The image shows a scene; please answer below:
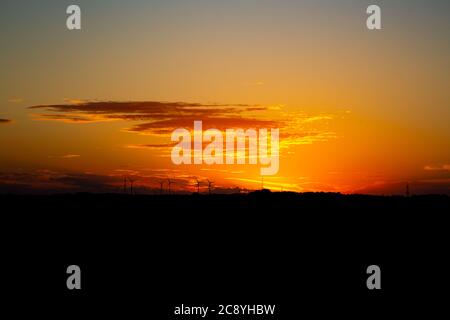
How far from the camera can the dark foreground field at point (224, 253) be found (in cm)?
7800

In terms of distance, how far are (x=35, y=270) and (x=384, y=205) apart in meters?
88.9

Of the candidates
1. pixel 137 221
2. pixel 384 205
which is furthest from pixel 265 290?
pixel 384 205

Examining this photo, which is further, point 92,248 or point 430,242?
point 430,242

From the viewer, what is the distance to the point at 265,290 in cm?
8288

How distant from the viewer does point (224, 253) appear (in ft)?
345

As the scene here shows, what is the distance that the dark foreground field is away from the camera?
78.0 m
